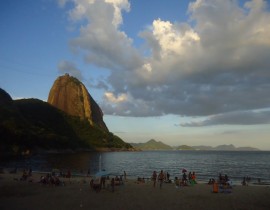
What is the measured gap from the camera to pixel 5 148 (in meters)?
107

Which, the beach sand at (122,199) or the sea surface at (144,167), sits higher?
the sea surface at (144,167)

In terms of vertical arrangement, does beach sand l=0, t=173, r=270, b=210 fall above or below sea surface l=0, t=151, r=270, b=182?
below

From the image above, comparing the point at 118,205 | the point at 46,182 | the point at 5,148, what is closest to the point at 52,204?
the point at 118,205

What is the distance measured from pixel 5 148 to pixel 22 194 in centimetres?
Result: 9190

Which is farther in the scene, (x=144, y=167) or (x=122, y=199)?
(x=144, y=167)

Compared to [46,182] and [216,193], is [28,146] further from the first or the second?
[216,193]

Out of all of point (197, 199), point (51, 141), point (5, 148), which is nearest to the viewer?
point (197, 199)

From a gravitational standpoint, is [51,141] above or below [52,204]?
above

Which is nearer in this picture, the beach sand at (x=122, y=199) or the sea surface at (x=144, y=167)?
the beach sand at (x=122, y=199)

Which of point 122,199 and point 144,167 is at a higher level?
point 144,167

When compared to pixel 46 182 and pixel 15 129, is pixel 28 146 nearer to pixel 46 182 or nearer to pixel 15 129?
pixel 15 129

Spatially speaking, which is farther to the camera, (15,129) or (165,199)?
(15,129)

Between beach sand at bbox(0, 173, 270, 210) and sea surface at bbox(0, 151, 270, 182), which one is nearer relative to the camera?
beach sand at bbox(0, 173, 270, 210)

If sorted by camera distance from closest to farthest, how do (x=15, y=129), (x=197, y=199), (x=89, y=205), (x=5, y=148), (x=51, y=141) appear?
(x=89, y=205) < (x=197, y=199) < (x=5, y=148) < (x=15, y=129) < (x=51, y=141)
